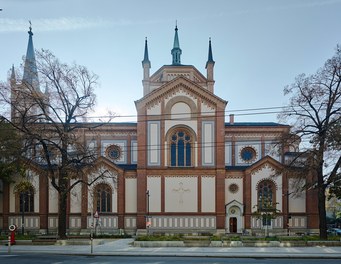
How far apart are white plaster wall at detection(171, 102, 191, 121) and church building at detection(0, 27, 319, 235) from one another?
114 mm

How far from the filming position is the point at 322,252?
28469 mm

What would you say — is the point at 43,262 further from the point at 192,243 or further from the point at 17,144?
the point at 17,144

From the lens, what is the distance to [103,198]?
50219 mm

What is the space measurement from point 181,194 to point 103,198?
9.01 meters

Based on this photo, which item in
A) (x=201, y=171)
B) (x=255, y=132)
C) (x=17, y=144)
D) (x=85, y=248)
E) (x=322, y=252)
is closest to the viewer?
(x=322, y=252)

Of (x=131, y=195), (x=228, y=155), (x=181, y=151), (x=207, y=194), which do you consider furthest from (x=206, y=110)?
(x=131, y=195)

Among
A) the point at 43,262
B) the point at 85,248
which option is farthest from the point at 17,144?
the point at 43,262

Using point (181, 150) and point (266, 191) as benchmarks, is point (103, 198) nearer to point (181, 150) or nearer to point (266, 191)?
point (181, 150)

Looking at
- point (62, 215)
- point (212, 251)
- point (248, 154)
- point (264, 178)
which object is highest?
point (248, 154)

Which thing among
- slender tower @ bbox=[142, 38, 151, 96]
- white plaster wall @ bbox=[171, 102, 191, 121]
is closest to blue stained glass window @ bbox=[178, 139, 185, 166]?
white plaster wall @ bbox=[171, 102, 191, 121]

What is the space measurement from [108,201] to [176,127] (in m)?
11.5

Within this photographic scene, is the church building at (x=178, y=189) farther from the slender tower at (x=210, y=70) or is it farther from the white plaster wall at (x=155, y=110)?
the slender tower at (x=210, y=70)

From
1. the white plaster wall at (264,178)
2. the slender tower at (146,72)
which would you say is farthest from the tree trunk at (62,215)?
the slender tower at (146,72)

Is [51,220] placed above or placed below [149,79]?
below
